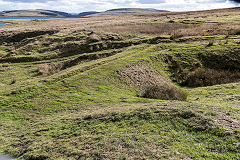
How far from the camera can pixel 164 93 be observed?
1819cm

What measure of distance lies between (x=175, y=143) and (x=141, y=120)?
297 cm

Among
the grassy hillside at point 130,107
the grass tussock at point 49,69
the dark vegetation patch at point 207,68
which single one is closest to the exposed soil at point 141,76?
the grassy hillside at point 130,107

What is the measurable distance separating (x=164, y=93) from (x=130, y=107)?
5.51 m

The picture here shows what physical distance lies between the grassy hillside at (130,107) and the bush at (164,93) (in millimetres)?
88

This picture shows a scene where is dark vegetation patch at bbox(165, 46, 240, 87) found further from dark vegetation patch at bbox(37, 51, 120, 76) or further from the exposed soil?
dark vegetation patch at bbox(37, 51, 120, 76)

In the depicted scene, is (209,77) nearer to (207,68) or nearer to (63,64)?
(207,68)

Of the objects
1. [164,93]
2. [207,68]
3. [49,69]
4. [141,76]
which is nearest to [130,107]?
[164,93]

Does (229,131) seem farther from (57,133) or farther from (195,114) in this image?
(57,133)

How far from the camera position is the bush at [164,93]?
17453 mm

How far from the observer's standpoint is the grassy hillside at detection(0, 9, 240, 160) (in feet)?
29.5

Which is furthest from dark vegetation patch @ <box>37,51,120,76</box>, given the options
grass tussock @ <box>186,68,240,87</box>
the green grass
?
grass tussock @ <box>186,68,240,87</box>

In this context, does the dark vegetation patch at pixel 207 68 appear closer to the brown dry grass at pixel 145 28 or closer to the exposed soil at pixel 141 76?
the exposed soil at pixel 141 76

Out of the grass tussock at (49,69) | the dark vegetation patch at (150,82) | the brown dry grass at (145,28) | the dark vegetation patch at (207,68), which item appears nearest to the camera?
the dark vegetation patch at (150,82)

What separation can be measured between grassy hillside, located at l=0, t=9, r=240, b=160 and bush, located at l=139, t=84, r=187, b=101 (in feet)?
0.29
